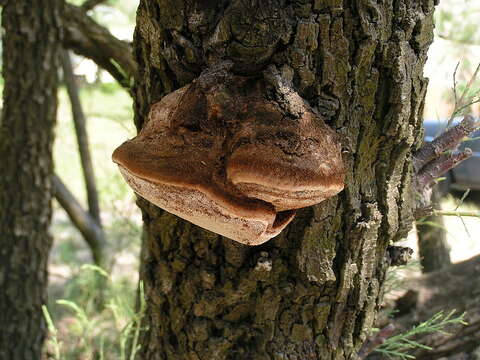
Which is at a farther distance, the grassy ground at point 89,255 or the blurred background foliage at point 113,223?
the grassy ground at point 89,255

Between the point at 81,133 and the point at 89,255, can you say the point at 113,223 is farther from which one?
the point at 89,255

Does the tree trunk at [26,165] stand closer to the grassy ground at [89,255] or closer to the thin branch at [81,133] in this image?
the grassy ground at [89,255]

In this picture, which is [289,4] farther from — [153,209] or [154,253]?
[154,253]

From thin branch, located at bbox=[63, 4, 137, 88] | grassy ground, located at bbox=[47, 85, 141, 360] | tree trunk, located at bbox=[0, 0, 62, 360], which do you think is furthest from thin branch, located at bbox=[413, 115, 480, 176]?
tree trunk, located at bbox=[0, 0, 62, 360]

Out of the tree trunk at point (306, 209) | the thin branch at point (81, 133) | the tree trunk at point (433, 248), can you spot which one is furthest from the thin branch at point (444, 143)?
the thin branch at point (81, 133)

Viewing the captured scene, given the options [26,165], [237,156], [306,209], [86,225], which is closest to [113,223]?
[86,225]

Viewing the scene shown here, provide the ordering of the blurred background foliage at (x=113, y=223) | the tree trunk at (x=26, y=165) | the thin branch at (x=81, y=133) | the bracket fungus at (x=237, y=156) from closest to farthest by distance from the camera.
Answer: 1. the bracket fungus at (x=237, y=156)
2. the blurred background foliage at (x=113, y=223)
3. the tree trunk at (x=26, y=165)
4. the thin branch at (x=81, y=133)
